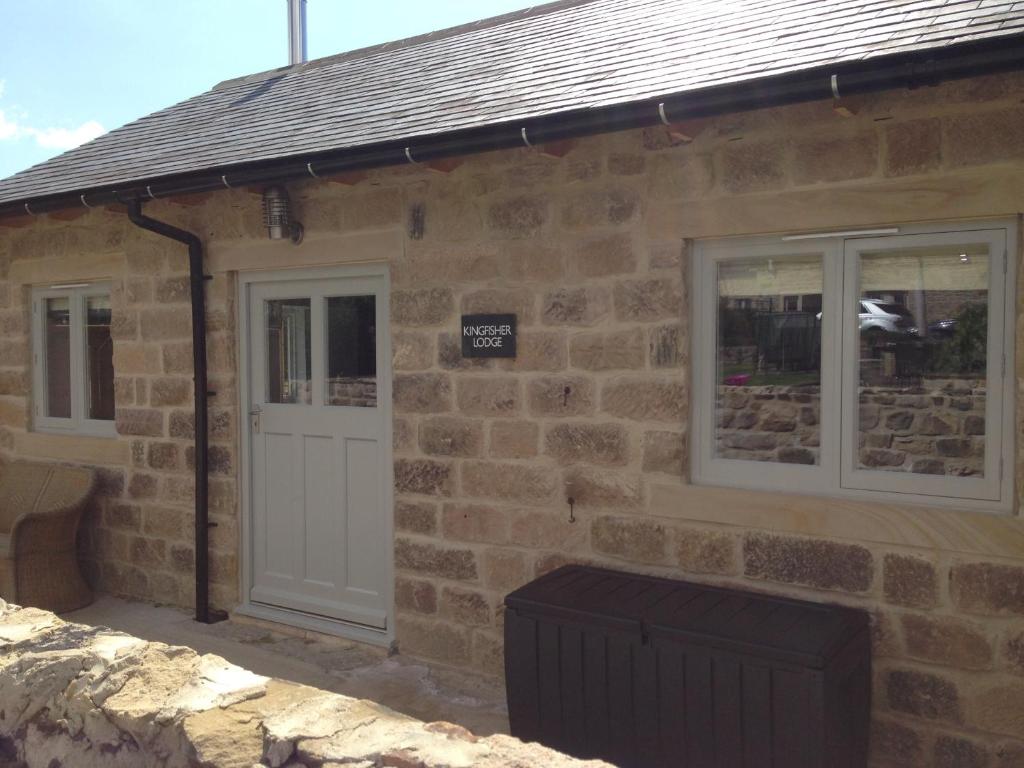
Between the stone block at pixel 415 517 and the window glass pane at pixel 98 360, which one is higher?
the window glass pane at pixel 98 360

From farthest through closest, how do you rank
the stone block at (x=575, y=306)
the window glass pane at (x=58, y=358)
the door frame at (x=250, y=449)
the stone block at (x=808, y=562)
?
1. the window glass pane at (x=58, y=358)
2. the door frame at (x=250, y=449)
3. the stone block at (x=575, y=306)
4. the stone block at (x=808, y=562)

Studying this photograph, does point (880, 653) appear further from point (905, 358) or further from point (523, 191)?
point (523, 191)

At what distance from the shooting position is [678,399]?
4.20m

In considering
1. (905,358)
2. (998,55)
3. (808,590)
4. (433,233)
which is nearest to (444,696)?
(808,590)

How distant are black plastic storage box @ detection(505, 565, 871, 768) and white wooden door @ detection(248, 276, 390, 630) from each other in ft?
5.74

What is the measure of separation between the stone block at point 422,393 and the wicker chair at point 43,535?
275cm

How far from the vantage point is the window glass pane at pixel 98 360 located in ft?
22.4

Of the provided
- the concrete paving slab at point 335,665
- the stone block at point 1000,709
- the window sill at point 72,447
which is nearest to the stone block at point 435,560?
the concrete paving slab at point 335,665

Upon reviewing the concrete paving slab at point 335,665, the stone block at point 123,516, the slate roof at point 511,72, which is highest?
the slate roof at point 511,72

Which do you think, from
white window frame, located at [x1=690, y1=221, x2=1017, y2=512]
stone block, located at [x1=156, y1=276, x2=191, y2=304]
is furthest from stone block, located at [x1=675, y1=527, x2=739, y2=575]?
stone block, located at [x1=156, y1=276, x2=191, y2=304]

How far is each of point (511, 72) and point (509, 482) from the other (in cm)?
229

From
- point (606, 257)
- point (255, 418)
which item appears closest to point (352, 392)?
point (255, 418)

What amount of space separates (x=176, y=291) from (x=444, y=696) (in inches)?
127

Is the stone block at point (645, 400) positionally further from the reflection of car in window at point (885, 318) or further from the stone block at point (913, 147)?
the stone block at point (913, 147)
